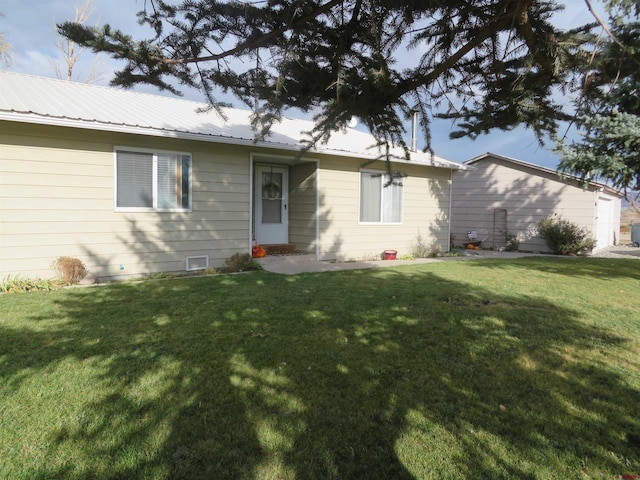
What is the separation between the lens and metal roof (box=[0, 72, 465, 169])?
6.50m

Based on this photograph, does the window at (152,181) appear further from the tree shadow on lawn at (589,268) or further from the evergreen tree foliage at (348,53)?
the tree shadow on lawn at (589,268)

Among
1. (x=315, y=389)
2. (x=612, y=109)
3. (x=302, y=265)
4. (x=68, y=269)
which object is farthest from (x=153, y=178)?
(x=612, y=109)

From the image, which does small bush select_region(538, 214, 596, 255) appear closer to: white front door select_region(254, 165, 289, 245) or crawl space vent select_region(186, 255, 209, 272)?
white front door select_region(254, 165, 289, 245)

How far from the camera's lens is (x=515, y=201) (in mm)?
15258

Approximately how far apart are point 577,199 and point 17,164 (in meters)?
16.0

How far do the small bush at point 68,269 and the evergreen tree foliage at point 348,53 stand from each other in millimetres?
5211

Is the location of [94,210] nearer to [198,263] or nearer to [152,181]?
[152,181]

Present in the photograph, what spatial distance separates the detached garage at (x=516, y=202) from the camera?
46.3 feet

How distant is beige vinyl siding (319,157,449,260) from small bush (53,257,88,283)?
17.4 ft

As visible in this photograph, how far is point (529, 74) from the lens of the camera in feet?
9.52

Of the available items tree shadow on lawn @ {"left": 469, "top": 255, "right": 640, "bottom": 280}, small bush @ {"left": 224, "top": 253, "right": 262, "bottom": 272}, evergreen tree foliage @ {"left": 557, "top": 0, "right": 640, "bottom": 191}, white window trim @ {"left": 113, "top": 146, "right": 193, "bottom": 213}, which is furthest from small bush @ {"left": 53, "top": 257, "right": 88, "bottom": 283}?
tree shadow on lawn @ {"left": 469, "top": 255, "right": 640, "bottom": 280}

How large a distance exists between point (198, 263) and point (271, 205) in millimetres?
2879

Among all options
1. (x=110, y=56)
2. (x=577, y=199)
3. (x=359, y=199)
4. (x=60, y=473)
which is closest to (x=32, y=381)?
(x=60, y=473)

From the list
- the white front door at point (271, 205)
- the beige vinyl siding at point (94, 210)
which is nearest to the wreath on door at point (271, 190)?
the white front door at point (271, 205)
